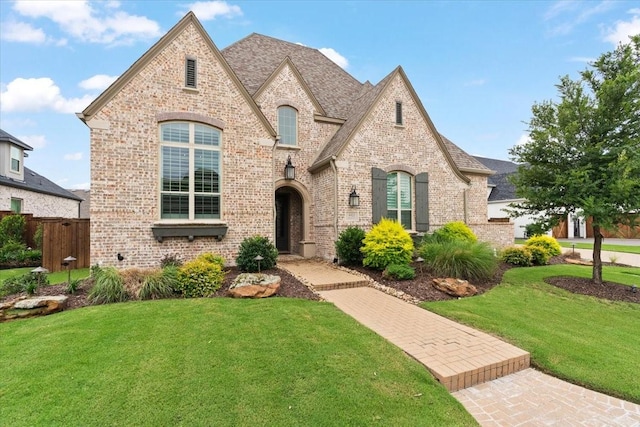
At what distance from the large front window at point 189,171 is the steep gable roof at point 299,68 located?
4214 mm

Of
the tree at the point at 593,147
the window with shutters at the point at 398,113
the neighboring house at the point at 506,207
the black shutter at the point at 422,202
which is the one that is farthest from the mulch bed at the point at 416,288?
the neighboring house at the point at 506,207

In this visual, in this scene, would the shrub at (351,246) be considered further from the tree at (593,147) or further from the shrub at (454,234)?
the tree at (593,147)

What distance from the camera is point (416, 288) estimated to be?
7.87 m

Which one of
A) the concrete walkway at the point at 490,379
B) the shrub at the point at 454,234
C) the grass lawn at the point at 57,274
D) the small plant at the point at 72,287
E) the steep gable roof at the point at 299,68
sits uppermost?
the steep gable roof at the point at 299,68

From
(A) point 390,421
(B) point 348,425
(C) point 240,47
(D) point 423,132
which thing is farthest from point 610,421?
(C) point 240,47

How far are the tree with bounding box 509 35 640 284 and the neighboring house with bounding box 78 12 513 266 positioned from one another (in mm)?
4327

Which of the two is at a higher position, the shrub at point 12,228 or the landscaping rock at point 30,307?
the shrub at point 12,228

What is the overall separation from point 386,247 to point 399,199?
3682mm

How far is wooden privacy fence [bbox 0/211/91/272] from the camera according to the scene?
952 cm

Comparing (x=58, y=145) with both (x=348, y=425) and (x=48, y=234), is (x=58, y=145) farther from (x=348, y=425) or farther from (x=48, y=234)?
(x=348, y=425)

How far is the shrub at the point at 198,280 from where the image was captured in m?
6.80

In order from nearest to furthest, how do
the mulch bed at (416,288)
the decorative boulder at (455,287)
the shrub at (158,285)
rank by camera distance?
1. the shrub at (158,285)
2. the mulch bed at (416,288)
3. the decorative boulder at (455,287)

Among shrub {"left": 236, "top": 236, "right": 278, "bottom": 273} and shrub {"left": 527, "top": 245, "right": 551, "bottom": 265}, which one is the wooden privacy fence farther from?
shrub {"left": 527, "top": 245, "right": 551, "bottom": 265}

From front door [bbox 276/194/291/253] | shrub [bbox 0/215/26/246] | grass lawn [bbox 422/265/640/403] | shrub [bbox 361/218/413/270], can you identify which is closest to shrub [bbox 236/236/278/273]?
shrub [bbox 361/218/413/270]
